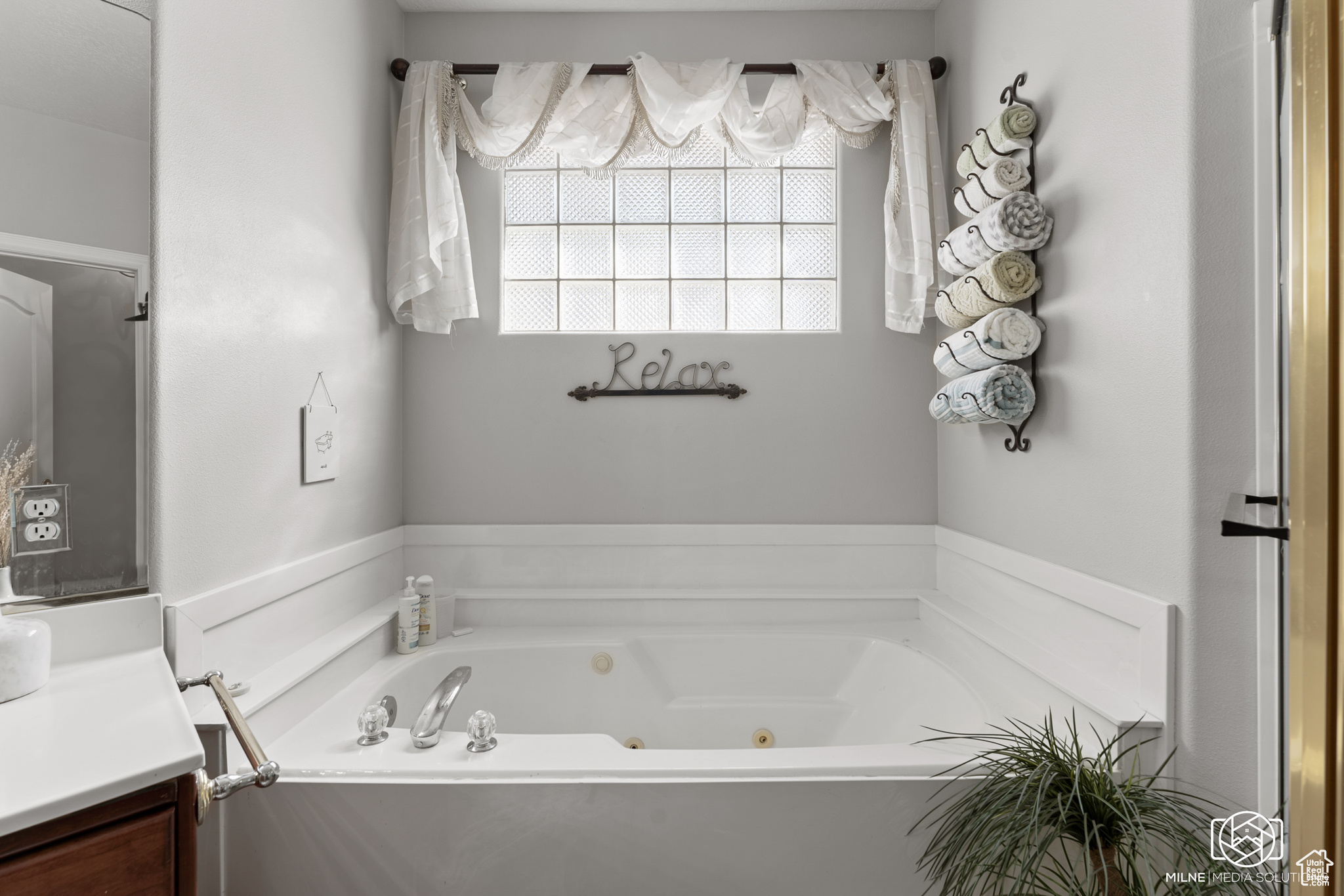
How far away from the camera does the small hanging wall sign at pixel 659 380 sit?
218 centimetres

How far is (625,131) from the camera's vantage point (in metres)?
2.08

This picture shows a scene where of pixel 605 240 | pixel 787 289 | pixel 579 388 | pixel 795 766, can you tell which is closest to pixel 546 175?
pixel 605 240

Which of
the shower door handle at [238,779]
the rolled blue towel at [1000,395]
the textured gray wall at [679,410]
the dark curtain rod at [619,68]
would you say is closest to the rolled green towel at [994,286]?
the rolled blue towel at [1000,395]

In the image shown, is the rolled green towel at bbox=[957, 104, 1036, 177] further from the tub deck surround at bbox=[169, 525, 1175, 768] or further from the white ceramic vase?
the white ceramic vase

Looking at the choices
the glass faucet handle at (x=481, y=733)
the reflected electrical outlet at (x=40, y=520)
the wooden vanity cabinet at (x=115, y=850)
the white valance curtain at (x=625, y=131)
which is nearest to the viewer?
the wooden vanity cabinet at (x=115, y=850)

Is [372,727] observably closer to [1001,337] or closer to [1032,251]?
[1001,337]

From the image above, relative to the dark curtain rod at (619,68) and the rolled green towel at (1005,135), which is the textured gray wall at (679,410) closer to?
the dark curtain rod at (619,68)

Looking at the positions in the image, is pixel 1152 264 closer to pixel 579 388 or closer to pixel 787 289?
pixel 787 289

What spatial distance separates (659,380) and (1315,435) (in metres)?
1.67

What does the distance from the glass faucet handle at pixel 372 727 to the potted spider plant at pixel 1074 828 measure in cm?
111

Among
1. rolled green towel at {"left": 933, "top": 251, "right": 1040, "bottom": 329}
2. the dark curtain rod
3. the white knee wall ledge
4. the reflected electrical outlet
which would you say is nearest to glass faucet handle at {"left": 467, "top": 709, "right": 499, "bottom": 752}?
the white knee wall ledge

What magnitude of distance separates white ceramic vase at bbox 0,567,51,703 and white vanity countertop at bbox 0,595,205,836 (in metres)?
0.02

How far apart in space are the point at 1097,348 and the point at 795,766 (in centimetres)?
107

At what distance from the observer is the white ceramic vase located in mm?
913
